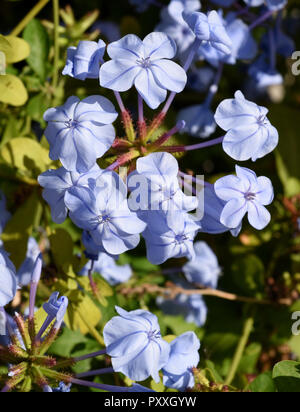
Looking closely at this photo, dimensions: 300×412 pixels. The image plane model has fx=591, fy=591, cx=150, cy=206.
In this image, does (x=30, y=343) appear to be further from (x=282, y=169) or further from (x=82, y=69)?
(x=282, y=169)

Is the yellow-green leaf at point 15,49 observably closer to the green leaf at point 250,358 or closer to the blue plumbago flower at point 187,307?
the blue plumbago flower at point 187,307

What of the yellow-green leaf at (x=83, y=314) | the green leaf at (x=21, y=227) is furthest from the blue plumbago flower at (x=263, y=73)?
the yellow-green leaf at (x=83, y=314)

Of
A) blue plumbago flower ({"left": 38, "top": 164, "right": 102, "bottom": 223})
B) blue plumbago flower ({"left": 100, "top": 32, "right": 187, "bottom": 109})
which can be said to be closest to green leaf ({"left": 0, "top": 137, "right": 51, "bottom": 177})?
blue plumbago flower ({"left": 38, "top": 164, "right": 102, "bottom": 223})

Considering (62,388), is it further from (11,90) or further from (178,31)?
(178,31)

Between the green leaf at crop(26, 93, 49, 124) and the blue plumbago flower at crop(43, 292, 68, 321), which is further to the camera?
the green leaf at crop(26, 93, 49, 124)

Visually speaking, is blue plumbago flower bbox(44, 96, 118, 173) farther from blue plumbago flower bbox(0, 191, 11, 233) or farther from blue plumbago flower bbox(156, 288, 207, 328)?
blue plumbago flower bbox(156, 288, 207, 328)
